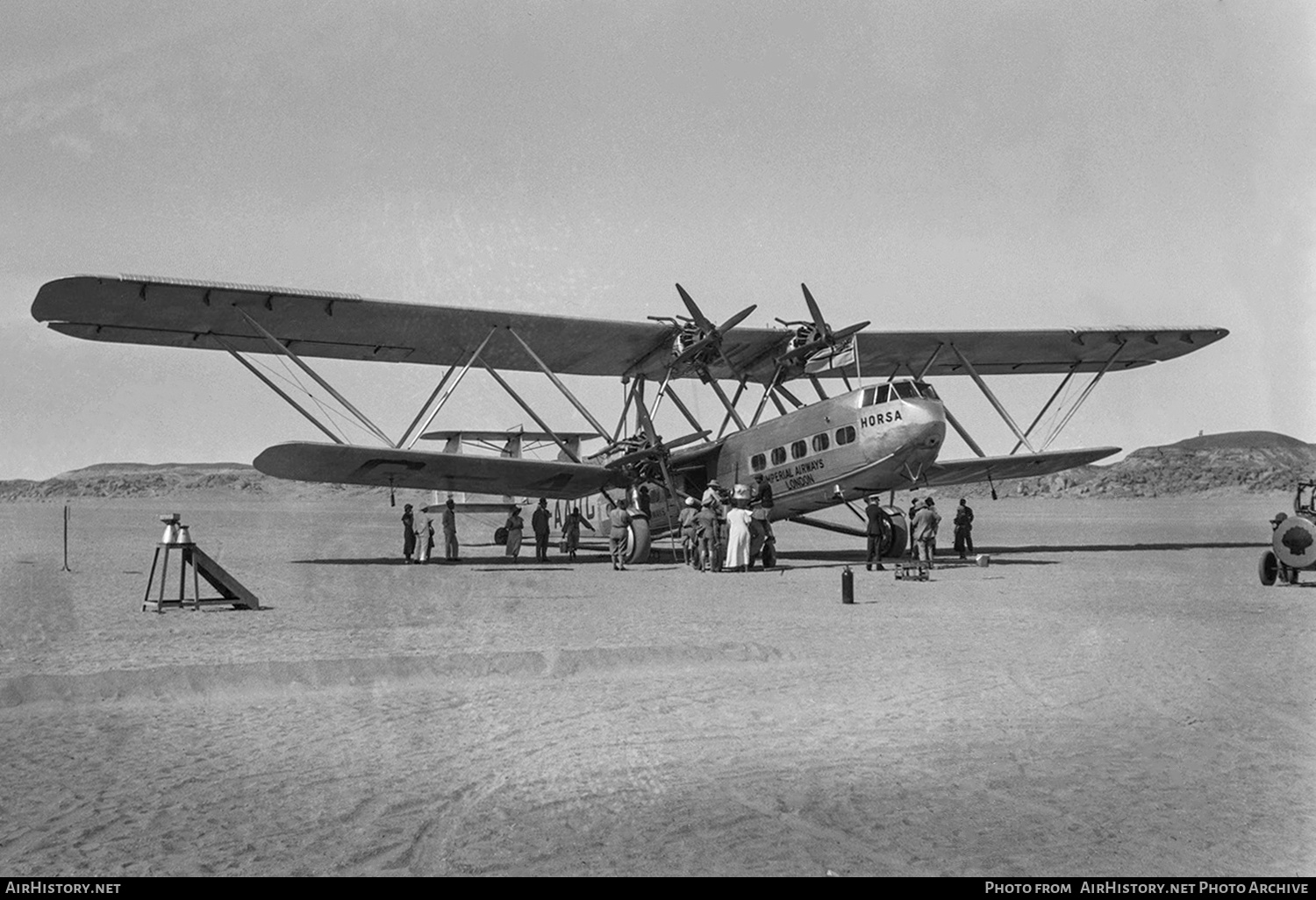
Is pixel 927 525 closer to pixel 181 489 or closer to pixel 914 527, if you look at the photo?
pixel 914 527

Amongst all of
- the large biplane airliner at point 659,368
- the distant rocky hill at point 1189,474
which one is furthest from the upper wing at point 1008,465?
the distant rocky hill at point 1189,474

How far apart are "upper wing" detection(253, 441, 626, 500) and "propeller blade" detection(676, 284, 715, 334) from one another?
4342 millimetres

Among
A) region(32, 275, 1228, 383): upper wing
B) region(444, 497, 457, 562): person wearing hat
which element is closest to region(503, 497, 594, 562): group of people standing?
region(444, 497, 457, 562): person wearing hat

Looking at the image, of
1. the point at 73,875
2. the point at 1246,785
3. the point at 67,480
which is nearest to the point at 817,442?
the point at 1246,785

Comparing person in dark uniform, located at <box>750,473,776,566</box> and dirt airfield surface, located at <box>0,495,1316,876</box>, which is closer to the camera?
dirt airfield surface, located at <box>0,495,1316,876</box>

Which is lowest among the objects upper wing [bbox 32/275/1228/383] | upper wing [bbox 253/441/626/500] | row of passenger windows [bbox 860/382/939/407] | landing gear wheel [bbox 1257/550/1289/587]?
landing gear wheel [bbox 1257/550/1289/587]

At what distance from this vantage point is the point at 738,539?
22594 millimetres

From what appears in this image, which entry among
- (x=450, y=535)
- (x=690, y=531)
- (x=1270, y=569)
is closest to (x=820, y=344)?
(x=690, y=531)

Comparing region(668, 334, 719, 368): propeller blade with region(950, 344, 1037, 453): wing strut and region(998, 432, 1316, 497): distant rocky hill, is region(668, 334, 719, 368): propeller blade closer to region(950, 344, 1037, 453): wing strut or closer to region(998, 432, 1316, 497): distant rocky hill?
region(950, 344, 1037, 453): wing strut

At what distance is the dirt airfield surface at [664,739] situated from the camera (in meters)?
5.18

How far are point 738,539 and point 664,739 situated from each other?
1531cm

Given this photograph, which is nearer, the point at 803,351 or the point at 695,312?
the point at 695,312

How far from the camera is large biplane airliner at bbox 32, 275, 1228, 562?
23.0 m

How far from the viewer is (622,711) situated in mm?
8258
